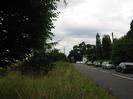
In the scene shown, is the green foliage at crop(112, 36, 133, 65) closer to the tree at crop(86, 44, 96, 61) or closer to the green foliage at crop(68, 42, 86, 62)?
the tree at crop(86, 44, 96, 61)

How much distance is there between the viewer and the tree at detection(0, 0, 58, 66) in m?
8.11

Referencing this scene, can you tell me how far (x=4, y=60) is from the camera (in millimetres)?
8562

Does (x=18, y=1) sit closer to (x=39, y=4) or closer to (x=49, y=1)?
(x=39, y=4)

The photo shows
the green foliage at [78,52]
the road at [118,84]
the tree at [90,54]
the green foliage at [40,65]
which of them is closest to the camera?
the road at [118,84]

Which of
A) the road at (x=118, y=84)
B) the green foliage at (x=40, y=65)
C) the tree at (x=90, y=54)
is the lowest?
the road at (x=118, y=84)

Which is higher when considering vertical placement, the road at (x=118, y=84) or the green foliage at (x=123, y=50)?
the green foliage at (x=123, y=50)

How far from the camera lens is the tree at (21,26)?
811cm

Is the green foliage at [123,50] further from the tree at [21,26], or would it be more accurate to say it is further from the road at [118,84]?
the tree at [21,26]

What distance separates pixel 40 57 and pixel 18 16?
14.1 m

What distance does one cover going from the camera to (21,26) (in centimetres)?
827

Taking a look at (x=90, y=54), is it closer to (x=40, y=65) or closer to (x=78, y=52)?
(x=78, y=52)

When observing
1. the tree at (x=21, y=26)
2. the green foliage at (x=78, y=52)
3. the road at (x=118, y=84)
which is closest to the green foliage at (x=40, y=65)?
the road at (x=118, y=84)

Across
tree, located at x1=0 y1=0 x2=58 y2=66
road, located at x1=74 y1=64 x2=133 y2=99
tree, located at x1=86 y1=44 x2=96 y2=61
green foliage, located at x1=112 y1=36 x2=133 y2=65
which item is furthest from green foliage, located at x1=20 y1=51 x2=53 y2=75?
tree, located at x1=86 y1=44 x2=96 y2=61

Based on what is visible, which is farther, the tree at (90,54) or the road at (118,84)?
the tree at (90,54)
